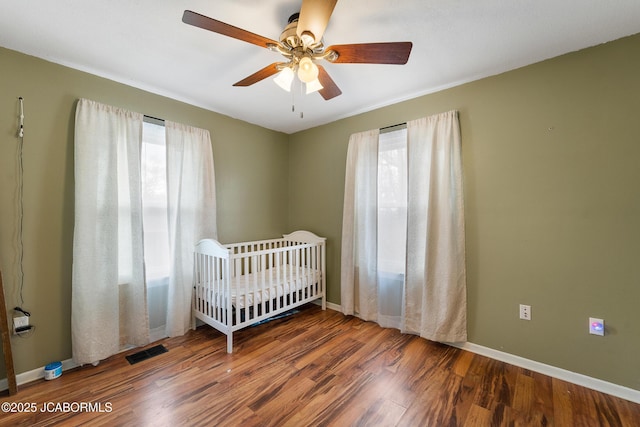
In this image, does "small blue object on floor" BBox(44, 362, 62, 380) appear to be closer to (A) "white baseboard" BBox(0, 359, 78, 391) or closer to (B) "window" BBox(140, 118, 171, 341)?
(A) "white baseboard" BBox(0, 359, 78, 391)

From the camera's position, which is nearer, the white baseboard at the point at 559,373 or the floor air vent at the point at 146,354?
the white baseboard at the point at 559,373

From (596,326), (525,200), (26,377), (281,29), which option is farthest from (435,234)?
(26,377)

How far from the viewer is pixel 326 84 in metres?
1.75

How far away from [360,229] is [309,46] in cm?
184

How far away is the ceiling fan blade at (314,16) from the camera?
1.13 metres

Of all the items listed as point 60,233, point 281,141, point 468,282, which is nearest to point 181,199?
point 60,233

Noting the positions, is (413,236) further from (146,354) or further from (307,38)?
(146,354)

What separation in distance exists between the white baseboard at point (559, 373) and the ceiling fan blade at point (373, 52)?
232 centimetres

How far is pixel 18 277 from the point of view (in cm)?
179

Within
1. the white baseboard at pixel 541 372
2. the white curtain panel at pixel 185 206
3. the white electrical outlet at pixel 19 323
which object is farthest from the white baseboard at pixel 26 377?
the white curtain panel at pixel 185 206

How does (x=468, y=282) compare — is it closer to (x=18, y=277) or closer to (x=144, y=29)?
(x=144, y=29)

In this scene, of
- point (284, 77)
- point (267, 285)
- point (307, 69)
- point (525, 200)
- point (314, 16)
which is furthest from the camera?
point (267, 285)

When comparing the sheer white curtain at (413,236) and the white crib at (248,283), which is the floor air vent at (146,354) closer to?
the white crib at (248,283)

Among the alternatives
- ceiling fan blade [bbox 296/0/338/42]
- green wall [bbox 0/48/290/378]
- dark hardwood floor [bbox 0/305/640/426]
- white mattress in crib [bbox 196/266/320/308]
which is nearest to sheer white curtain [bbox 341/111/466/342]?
dark hardwood floor [bbox 0/305/640/426]
